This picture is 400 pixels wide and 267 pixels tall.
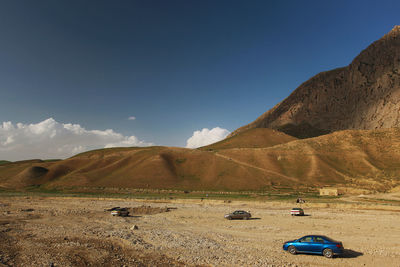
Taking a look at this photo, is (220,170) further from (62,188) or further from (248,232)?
(248,232)

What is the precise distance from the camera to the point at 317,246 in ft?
63.7

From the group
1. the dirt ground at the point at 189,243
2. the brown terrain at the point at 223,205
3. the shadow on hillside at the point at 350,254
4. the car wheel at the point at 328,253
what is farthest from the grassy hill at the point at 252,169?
the car wheel at the point at 328,253

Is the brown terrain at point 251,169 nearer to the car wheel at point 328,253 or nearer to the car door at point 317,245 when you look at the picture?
the car door at point 317,245

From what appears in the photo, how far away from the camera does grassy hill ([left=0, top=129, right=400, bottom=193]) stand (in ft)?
318

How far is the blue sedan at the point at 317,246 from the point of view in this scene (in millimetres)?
18984

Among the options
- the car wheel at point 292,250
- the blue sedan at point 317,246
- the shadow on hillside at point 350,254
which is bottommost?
the shadow on hillside at point 350,254

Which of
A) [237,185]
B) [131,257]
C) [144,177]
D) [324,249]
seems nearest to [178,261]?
[131,257]

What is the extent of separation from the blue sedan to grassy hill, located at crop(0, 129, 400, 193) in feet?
244

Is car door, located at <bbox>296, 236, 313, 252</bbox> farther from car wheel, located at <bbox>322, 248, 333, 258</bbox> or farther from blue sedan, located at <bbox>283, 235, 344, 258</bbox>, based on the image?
car wheel, located at <bbox>322, 248, 333, 258</bbox>

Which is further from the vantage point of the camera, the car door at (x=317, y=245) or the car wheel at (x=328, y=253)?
the car door at (x=317, y=245)

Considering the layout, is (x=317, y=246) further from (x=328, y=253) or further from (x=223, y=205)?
(x=223, y=205)

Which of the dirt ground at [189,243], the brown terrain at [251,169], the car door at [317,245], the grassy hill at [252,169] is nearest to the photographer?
the dirt ground at [189,243]

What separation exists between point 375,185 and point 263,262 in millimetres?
91613

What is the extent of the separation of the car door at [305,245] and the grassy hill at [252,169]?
7446cm
